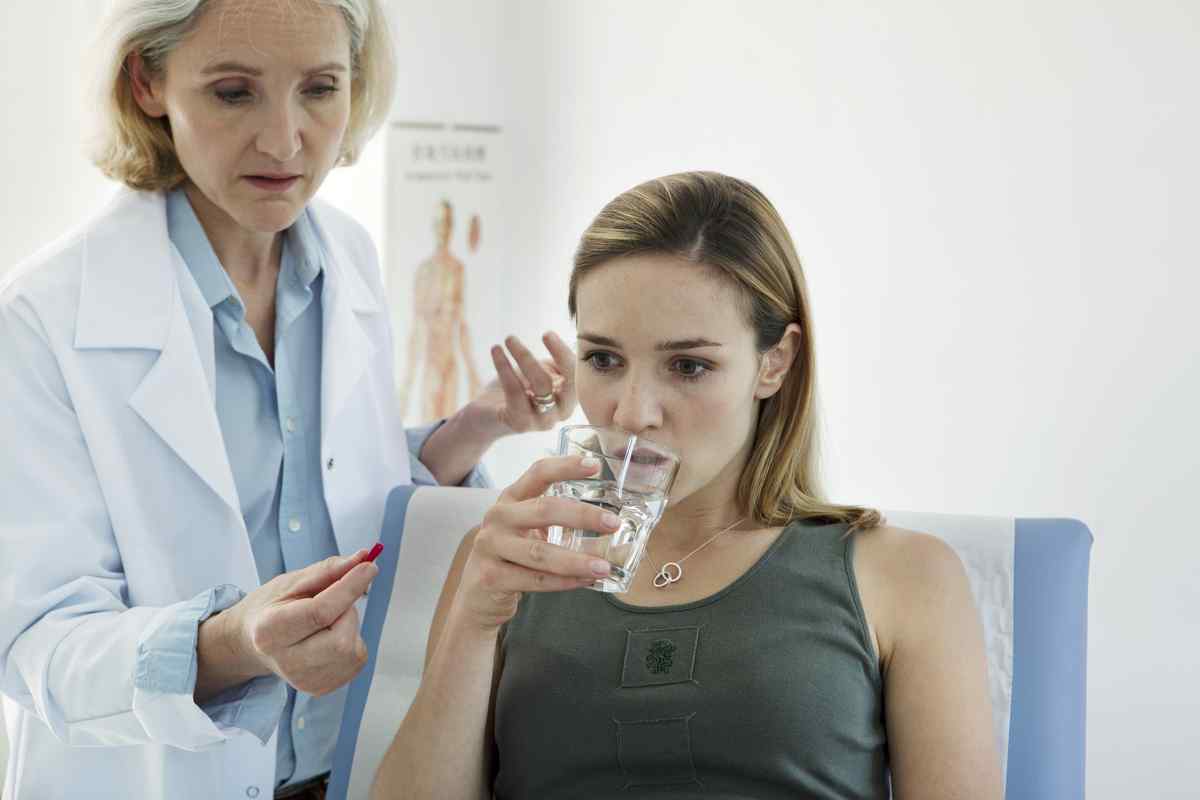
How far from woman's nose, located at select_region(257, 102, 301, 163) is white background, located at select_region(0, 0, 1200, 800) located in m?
1.20

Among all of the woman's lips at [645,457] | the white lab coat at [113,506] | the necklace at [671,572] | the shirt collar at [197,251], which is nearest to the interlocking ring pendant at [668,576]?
the necklace at [671,572]

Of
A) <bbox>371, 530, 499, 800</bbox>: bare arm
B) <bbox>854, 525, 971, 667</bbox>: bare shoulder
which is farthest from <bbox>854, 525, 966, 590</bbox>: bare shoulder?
<bbox>371, 530, 499, 800</bbox>: bare arm

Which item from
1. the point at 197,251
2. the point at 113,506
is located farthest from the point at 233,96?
the point at 113,506

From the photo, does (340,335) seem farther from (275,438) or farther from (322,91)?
(322,91)

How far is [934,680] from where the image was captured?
4.80 ft

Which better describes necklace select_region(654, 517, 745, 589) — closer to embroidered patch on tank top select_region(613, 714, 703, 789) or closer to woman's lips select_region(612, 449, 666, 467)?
Result: embroidered patch on tank top select_region(613, 714, 703, 789)

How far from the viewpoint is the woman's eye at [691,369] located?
5.01ft

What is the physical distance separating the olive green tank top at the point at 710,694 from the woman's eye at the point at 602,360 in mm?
292

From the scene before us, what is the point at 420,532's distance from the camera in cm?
187

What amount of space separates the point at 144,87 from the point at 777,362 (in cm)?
91

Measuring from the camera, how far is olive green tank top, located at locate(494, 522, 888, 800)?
1474 millimetres

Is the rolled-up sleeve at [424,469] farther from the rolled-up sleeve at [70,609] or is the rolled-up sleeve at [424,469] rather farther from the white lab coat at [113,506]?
the rolled-up sleeve at [70,609]

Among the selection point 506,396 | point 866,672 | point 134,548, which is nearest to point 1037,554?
point 866,672

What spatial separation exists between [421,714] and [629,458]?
0.45 metres
